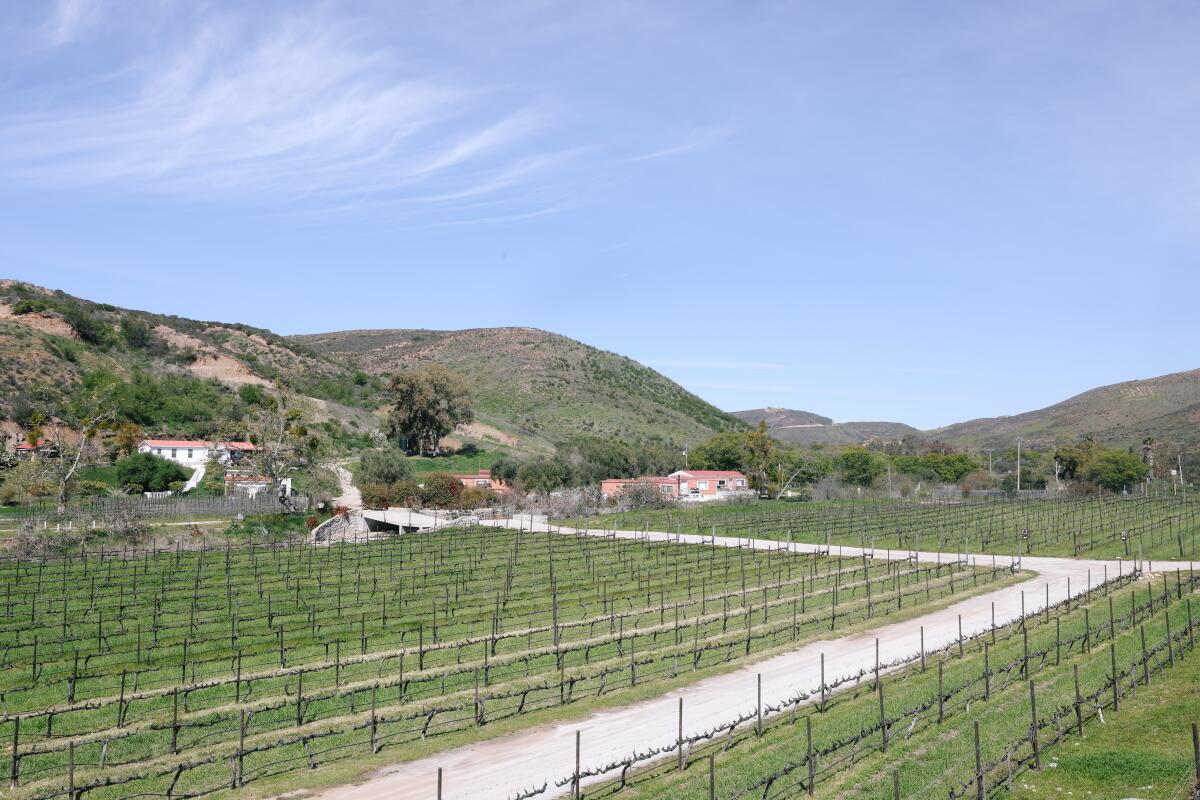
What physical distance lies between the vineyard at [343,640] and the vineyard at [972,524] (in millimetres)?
13883

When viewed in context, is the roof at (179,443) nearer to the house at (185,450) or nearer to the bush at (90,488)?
the house at (185,450)

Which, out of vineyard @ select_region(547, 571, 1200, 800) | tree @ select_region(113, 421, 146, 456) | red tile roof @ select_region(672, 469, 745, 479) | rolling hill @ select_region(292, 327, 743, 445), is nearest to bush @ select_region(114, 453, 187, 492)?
tree @ select_region(113, 421, 146, 456)

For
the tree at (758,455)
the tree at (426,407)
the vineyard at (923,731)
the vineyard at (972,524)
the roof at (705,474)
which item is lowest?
the vineyard at (923,731)

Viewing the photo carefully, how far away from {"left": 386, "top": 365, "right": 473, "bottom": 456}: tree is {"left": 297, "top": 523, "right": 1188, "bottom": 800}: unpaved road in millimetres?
89772

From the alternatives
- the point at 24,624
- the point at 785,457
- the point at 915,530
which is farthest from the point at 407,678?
the point at 785,457

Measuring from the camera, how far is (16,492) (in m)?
67.9

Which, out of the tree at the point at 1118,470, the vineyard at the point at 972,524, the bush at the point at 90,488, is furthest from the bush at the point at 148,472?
the tree at the point at 1118,470

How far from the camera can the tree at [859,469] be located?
125875mm

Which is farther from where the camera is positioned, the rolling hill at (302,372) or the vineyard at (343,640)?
the rolling hill at (302,372)

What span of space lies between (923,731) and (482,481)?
85050mm

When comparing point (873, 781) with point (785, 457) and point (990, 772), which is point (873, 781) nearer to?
point (990, 772)

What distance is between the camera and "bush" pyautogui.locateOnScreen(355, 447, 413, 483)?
93812mm

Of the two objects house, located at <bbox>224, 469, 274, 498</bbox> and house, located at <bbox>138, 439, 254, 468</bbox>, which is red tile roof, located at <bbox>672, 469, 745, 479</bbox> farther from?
house, located at <bbox>138, 439, 254, 468</bbox>

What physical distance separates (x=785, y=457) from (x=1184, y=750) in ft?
369
